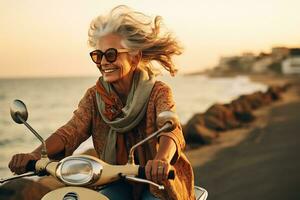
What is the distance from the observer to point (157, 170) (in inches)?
117

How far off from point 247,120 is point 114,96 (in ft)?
46.9

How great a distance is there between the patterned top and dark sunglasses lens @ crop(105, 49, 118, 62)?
305 millimetres

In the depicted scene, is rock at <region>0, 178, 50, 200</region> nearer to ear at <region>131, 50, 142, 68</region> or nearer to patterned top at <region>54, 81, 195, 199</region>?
patterned top at <region>54, 81, 195, 199</region>

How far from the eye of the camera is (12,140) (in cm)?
1942

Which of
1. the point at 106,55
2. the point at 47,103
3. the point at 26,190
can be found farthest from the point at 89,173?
the point at 47,103

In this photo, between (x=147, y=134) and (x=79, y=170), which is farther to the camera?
(x=147, y=134)

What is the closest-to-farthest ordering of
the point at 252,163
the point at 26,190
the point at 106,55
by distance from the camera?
the point at 106,55
the point at 26,190
the point at 252,163

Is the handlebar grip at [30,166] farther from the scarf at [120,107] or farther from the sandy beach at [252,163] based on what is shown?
the sandy beach at [252,163]

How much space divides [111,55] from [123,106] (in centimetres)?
35

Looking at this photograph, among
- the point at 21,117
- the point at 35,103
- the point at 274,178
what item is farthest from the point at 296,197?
the point at 35,103

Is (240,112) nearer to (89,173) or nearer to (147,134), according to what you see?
(147,134)

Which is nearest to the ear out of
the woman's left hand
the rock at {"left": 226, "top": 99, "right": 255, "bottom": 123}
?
the woman's left hand

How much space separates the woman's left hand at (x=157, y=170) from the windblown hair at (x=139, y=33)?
0.83 meters

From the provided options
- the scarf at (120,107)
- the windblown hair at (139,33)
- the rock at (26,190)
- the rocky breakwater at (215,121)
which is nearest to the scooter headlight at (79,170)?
the scarf at (120,107)
